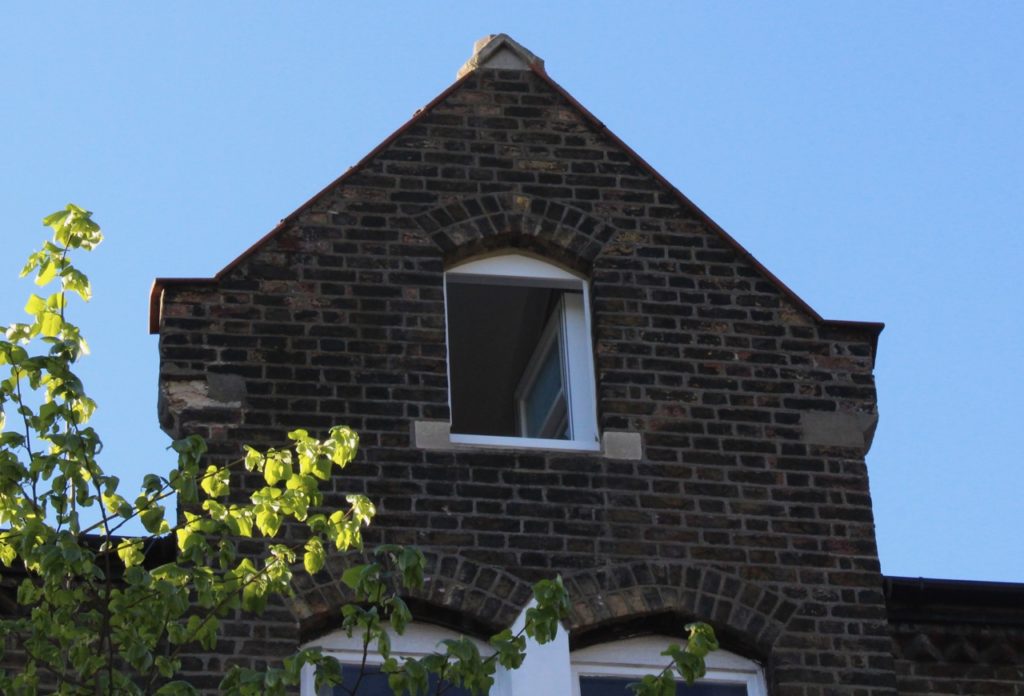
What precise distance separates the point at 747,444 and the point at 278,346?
279cm

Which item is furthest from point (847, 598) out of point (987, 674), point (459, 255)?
point (459, 255)

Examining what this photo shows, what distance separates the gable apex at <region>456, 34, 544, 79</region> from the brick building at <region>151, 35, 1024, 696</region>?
31 millimetres

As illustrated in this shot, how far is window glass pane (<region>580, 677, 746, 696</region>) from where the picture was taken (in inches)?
524

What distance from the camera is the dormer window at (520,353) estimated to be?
14.5 metres

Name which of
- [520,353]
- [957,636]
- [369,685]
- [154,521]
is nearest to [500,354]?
[520,353]

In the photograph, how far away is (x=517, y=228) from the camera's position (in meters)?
14.8

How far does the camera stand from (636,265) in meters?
14.8

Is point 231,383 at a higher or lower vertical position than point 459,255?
lower

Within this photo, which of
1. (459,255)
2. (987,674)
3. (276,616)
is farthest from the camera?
(459,255)

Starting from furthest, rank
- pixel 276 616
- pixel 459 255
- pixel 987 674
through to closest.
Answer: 1. pixel 459 255
2. pixel 987 674
3. pixel 276 616

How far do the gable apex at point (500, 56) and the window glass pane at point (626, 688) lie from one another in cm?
429

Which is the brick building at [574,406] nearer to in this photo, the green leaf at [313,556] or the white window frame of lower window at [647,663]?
the white window frame of lower window at [647,663]

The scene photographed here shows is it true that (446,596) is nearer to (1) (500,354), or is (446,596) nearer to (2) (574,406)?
(2) (574,406)

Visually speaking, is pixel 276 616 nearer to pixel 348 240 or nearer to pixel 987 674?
pixel 348 240
